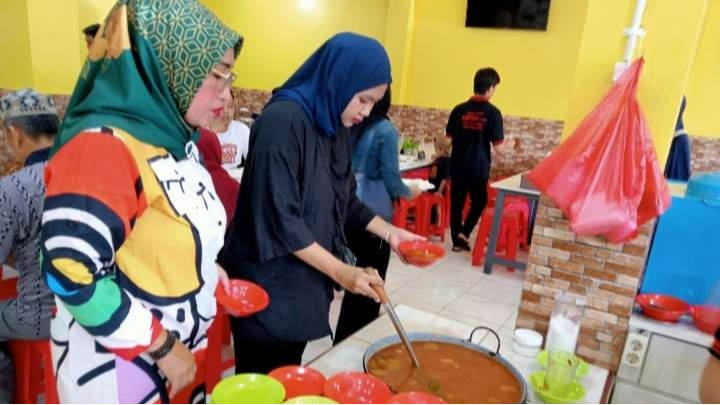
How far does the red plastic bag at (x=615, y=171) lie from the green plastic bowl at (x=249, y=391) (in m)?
0.94

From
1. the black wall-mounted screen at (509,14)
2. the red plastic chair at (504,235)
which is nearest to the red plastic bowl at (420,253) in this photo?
the red plastic chair at (504,235)

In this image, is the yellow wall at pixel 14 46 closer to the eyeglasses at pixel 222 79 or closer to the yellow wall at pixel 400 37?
the eyeglasses at pixel 222 79

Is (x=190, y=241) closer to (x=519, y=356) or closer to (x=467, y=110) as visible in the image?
(x=519, y=356)

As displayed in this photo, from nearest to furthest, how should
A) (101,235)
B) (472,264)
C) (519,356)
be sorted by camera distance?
1. (101,235)
2. (519,356)
3. (472,264)

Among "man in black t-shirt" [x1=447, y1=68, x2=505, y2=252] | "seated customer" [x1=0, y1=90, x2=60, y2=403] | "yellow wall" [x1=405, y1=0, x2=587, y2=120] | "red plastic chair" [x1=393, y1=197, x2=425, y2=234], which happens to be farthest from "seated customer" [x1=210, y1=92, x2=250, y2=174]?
"yellow wall" [x1=405, y1=0, x2=587, y2=120]

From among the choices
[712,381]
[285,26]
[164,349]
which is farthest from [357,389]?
[285,26]

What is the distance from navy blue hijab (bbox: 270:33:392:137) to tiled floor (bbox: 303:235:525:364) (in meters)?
1.70

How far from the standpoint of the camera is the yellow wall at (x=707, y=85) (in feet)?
16.1

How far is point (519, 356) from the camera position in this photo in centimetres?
141

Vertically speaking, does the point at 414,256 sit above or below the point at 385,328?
above

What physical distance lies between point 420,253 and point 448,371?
0.48 metres

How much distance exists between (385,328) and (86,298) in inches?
33.2

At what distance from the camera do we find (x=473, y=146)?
4359 millimetres

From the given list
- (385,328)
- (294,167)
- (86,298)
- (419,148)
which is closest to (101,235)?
(86,298)
